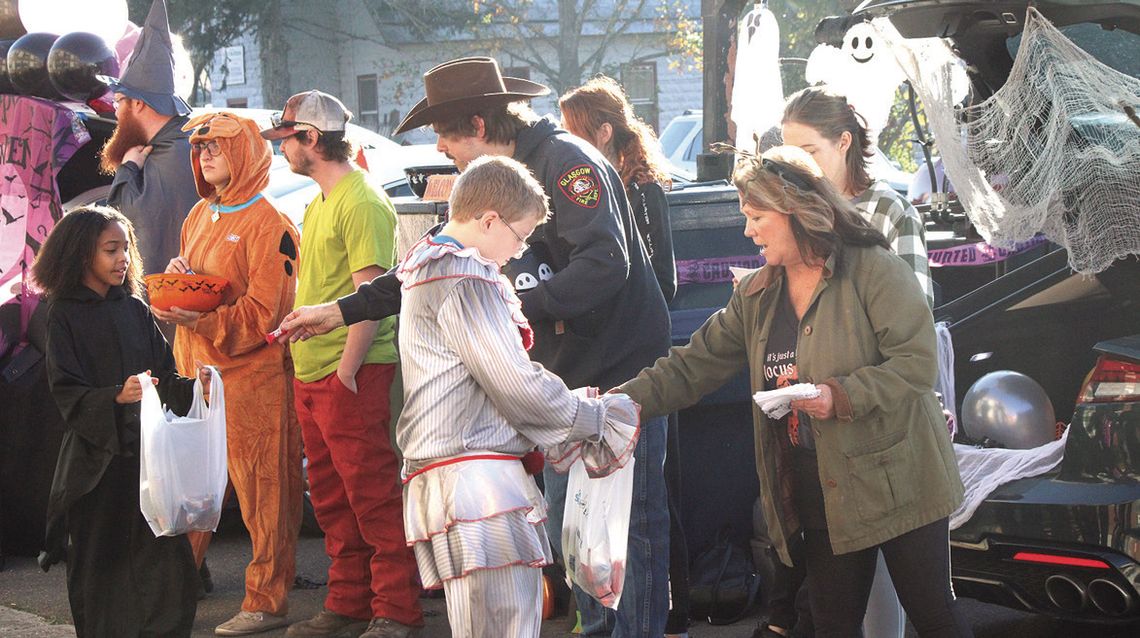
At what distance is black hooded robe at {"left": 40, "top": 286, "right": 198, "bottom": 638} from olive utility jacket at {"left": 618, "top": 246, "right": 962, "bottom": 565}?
2225 mm

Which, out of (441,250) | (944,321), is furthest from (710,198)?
(441,250)

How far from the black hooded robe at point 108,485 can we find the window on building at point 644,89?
29.1m

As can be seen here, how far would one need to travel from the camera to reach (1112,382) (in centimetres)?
438

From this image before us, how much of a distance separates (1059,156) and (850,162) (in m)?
0.95

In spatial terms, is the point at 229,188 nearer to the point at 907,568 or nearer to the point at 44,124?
the point at 44,124

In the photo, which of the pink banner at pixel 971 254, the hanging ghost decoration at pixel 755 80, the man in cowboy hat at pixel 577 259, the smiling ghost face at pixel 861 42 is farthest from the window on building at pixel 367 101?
the man in cowboy hat at pixel 577 259

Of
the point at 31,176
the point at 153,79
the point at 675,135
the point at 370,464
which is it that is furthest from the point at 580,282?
the point at 675,135

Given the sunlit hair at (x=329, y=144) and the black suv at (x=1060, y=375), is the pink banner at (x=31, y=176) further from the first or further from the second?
the black suv at (x=1060, y=375)

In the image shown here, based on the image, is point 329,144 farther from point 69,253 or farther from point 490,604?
point 490,604

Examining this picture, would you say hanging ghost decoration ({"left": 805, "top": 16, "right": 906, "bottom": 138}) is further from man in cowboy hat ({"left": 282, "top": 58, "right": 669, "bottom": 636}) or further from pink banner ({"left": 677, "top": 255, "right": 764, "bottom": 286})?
man in cowboy hat ({"left": 282, "top": 58, "right": 669, "bottom": 636})

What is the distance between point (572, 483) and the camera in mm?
3818

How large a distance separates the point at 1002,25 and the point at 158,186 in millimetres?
3570

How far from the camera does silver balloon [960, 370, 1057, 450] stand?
→ 4.96 metres

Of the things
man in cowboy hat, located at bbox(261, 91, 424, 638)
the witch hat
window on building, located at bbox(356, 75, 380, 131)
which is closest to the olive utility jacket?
man in cowboy hat, located at bbox(261, 91, 424, 638)
